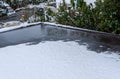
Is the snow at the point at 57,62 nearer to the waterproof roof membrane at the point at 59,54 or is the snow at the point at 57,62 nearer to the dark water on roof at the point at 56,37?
the waterproof roof membrane at the point at 59,54

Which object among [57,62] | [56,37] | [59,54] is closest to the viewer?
[57,62]

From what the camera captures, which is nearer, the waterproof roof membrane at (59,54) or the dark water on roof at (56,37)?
the waterproof roof membrane at (59,54)

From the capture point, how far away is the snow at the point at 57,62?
13.6 feet

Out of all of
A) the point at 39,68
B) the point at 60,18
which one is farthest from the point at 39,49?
the point at 60,18

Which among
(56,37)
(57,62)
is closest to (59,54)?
(57,62)

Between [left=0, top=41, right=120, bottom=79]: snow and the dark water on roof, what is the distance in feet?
1.13

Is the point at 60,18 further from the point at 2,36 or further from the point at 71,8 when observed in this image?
the point at 2,36

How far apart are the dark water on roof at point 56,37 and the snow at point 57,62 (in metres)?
0.35

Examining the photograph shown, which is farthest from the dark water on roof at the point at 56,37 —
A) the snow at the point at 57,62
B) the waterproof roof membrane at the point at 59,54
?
the snow at the point at 57,62

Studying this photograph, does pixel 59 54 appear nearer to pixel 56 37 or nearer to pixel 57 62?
pixel 57 62

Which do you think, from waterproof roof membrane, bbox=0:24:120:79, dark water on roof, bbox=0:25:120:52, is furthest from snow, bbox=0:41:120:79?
dark water on roof, bbox=0:25:120:52

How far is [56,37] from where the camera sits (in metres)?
6.71

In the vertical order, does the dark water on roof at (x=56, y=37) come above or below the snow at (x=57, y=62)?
above

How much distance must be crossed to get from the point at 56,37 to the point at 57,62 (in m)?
2.02
